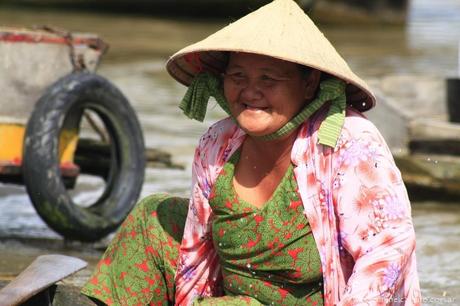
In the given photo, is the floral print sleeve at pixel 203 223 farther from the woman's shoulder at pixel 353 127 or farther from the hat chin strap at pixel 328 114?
the woman's shoulder at pixel 353 127

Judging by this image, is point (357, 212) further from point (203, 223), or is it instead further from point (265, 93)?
point (203, 223)

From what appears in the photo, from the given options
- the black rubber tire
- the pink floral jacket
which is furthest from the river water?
the pink floral jacket

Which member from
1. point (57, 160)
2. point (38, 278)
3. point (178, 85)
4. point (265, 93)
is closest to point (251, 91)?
point (265, 93)

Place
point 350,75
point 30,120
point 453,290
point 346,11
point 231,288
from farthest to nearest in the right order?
point 346,11
point 30,120
point 453,290
point 231,288
point 350,75

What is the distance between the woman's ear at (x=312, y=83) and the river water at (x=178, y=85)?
5.22 feet

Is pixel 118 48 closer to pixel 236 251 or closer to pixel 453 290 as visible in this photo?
pixel 453 290

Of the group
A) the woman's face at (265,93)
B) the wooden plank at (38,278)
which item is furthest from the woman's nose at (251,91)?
the wooden plank at (38,278)

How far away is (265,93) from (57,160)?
224 centimetres

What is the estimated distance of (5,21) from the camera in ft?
50.7

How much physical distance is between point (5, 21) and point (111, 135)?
9.92 meters

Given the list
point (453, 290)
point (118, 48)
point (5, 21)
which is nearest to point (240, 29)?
point (453, 290)

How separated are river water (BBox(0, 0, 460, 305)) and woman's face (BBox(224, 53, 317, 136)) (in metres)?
1.65

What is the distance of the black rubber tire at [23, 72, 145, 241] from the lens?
213 inches

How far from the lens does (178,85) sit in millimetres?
11148
